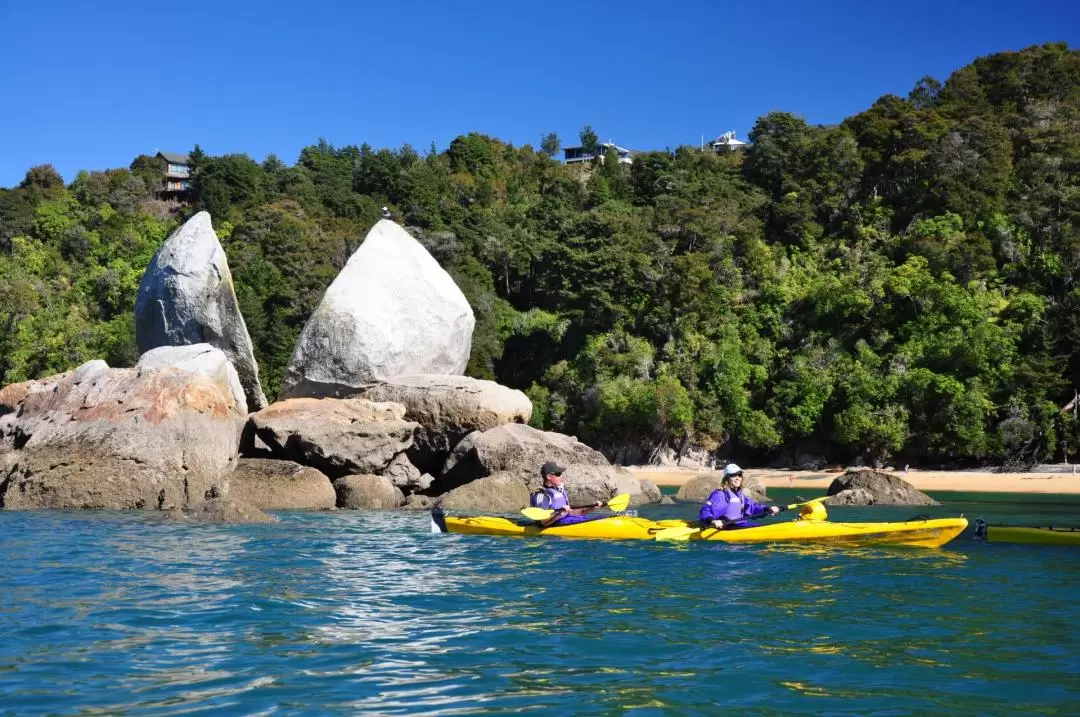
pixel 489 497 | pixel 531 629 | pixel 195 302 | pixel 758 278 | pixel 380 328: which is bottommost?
pixel 531 629

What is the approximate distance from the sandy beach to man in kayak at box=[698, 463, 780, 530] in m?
17.6

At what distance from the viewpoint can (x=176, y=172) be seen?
7625 centimetres

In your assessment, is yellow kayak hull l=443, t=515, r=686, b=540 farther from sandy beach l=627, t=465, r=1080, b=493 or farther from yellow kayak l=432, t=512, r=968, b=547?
sandy beach l=627, t=465, r=1080, b=493

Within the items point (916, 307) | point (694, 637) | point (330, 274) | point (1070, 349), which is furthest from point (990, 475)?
point (330, 274)

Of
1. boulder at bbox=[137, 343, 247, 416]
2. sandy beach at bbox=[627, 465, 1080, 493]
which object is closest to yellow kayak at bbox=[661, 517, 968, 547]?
boulder at bbox=[137, 343, 247, 416]

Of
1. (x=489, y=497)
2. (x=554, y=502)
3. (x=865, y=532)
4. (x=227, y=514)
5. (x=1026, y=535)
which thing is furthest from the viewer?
(x=489, y=497)

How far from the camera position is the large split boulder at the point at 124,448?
16.7 meters

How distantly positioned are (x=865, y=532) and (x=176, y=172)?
7433 cm

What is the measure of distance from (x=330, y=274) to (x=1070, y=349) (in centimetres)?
3161

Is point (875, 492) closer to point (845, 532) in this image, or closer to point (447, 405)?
point (447, 405)

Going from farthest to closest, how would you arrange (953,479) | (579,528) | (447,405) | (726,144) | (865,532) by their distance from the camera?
(726,144) → (953,479) → (447,405) → (579,528) → (865,532)

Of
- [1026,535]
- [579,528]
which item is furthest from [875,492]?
[579,528]

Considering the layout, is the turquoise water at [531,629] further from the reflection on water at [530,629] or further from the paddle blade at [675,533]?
the paddle blade at [675,533]

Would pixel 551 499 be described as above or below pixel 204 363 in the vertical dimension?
below
